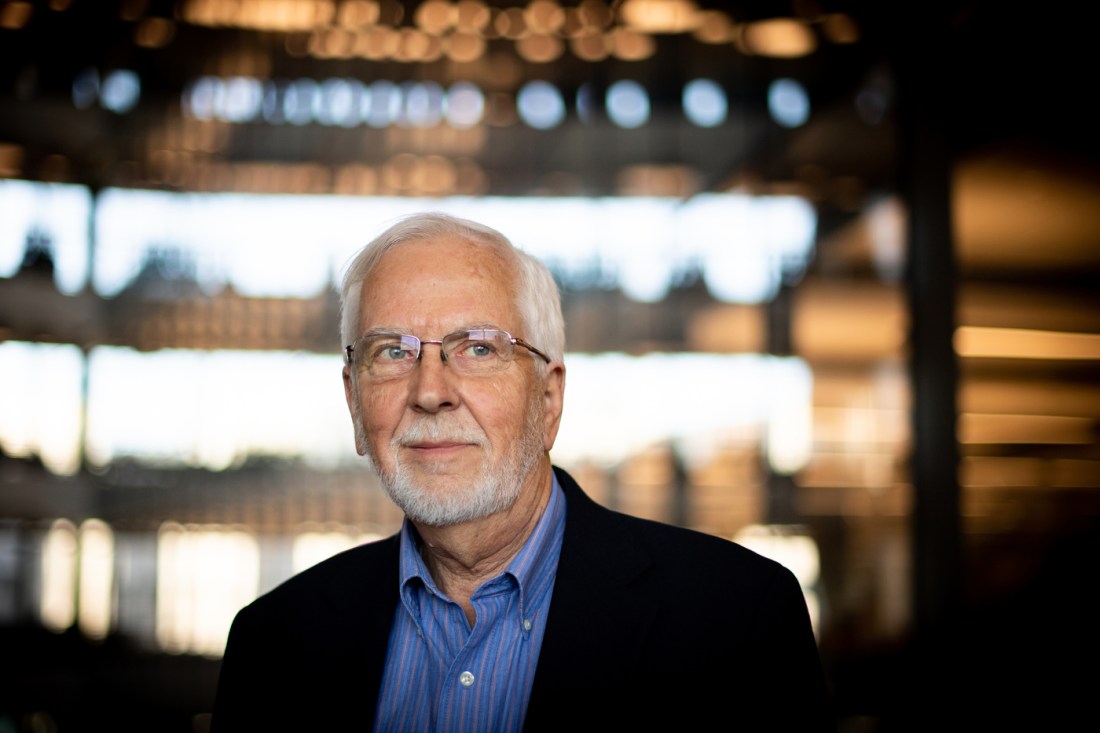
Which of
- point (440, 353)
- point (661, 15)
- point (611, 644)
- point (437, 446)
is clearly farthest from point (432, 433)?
point (661, 15)

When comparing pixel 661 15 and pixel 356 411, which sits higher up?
pixel 661 15

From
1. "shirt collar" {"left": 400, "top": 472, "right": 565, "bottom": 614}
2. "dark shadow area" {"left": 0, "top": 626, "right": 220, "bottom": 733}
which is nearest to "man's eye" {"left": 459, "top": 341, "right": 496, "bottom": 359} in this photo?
"shirt collar" {"left": 400, "top": 472, "right": 565, "bottom": 614}

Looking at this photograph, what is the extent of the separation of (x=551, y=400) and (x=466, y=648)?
21.4 inches

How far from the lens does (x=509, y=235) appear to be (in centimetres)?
657

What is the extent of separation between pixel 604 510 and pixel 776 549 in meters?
5.07

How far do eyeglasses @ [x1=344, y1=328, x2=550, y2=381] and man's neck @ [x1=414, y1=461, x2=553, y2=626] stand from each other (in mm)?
253

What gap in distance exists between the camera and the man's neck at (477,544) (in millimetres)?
2000

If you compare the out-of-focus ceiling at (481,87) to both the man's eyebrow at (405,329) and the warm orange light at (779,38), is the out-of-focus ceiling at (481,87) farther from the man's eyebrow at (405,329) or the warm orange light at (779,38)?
the man's eyebrow at (405,329)

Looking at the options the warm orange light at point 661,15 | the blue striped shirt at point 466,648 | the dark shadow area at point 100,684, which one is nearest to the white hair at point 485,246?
the blue striped shirt at point 466,648

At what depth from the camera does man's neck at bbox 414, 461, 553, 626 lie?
6.56ft

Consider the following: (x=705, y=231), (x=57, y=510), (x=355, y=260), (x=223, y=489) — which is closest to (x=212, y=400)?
(x=223, y=489)

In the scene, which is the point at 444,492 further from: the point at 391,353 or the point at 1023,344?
the point at 1023,344

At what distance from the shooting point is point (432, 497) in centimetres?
196

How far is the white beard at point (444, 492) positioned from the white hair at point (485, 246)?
234mm
